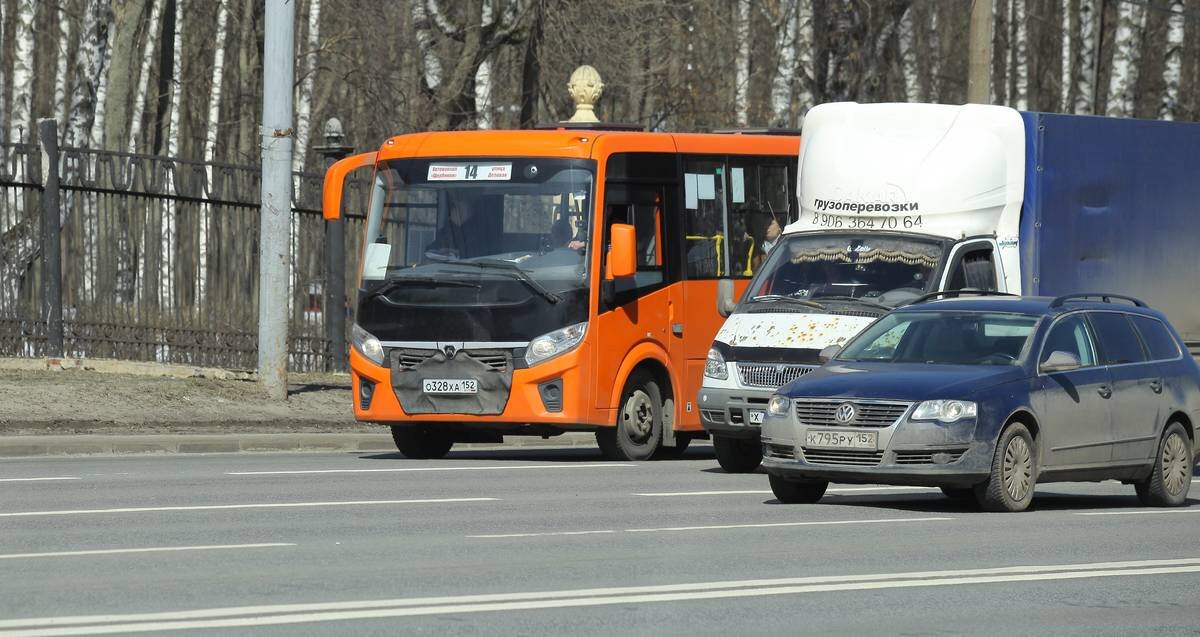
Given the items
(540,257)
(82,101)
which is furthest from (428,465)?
(82,101)

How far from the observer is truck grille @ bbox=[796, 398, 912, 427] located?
567 inches

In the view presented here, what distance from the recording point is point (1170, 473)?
16.1 m

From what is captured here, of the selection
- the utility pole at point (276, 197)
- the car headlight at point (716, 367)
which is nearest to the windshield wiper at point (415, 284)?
the car headlight at point (716, 367)

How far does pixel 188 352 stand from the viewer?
957 inches

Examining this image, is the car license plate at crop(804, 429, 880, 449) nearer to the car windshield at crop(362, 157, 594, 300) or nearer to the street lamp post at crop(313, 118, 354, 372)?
the car windshield at crop(362, 157, 594, 300)

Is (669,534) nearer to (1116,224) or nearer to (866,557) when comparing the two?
(866,557)

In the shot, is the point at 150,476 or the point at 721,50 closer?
the point at 150,476

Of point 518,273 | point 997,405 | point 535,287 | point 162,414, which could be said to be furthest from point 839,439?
point 162,414

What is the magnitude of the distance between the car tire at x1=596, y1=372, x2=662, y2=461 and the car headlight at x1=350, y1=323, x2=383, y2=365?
1.99 m

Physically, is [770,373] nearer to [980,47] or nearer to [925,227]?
[925,227]

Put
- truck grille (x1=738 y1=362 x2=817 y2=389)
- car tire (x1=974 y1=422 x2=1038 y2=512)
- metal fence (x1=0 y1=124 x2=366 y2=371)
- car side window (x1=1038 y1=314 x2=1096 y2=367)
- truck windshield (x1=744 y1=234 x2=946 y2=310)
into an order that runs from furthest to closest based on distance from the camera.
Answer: metal fence (x1=0 y1=124 x2=366 y2=371) → truck windshield (x1=744 y1=234 x2=946 y2=310) → truck grille (x1=738 y1=362 x2=817 y2=389) → car side window (x1=1038 y1=314 x2=1096 y2=367) → car tire (x1=974 y1=422 x2=1038 y2=512)

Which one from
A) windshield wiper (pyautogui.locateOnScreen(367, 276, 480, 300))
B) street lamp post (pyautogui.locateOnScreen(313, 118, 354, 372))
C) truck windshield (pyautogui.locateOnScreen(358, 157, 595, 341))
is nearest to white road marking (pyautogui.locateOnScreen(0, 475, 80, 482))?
truck windshield (pyautogui.locateOnScreen(358, 157, 595, 341))

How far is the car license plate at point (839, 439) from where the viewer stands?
1440 cm

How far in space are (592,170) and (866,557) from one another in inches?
310
